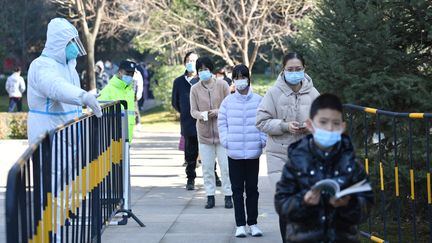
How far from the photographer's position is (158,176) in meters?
15.7

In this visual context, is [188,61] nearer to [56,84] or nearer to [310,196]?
[56,84]

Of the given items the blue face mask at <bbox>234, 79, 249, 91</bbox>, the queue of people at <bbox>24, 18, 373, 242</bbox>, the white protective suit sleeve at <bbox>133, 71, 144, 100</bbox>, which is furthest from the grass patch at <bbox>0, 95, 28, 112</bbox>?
the blue face mask at <bbox>234, 79, 249, 91</bbox>

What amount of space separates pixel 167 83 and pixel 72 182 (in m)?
25.7

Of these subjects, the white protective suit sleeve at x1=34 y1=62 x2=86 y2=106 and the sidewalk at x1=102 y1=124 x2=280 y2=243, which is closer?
the white protective suit sleeve at x1=34 y1=62 x2=86 y2=106

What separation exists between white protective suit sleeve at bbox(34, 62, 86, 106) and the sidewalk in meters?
1.70

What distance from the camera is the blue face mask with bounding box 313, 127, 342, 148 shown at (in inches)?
203

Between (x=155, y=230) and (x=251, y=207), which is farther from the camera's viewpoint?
(x=155, y=230)

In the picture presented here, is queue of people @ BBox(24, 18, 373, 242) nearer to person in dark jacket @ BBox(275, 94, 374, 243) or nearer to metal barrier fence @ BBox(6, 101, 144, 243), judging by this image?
person in dark jacket @ BBox(275, 94, 374, 243)

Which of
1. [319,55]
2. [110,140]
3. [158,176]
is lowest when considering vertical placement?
[158,176]

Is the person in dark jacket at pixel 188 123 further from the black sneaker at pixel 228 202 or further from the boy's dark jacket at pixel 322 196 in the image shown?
the boy's dark jacket at pixel 322 196

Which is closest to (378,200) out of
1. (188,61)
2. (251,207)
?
(251,207)

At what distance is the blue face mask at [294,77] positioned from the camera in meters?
8.25

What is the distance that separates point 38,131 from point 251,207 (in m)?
2.16

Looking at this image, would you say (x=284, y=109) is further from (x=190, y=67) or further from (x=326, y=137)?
(x=190, y=67)
